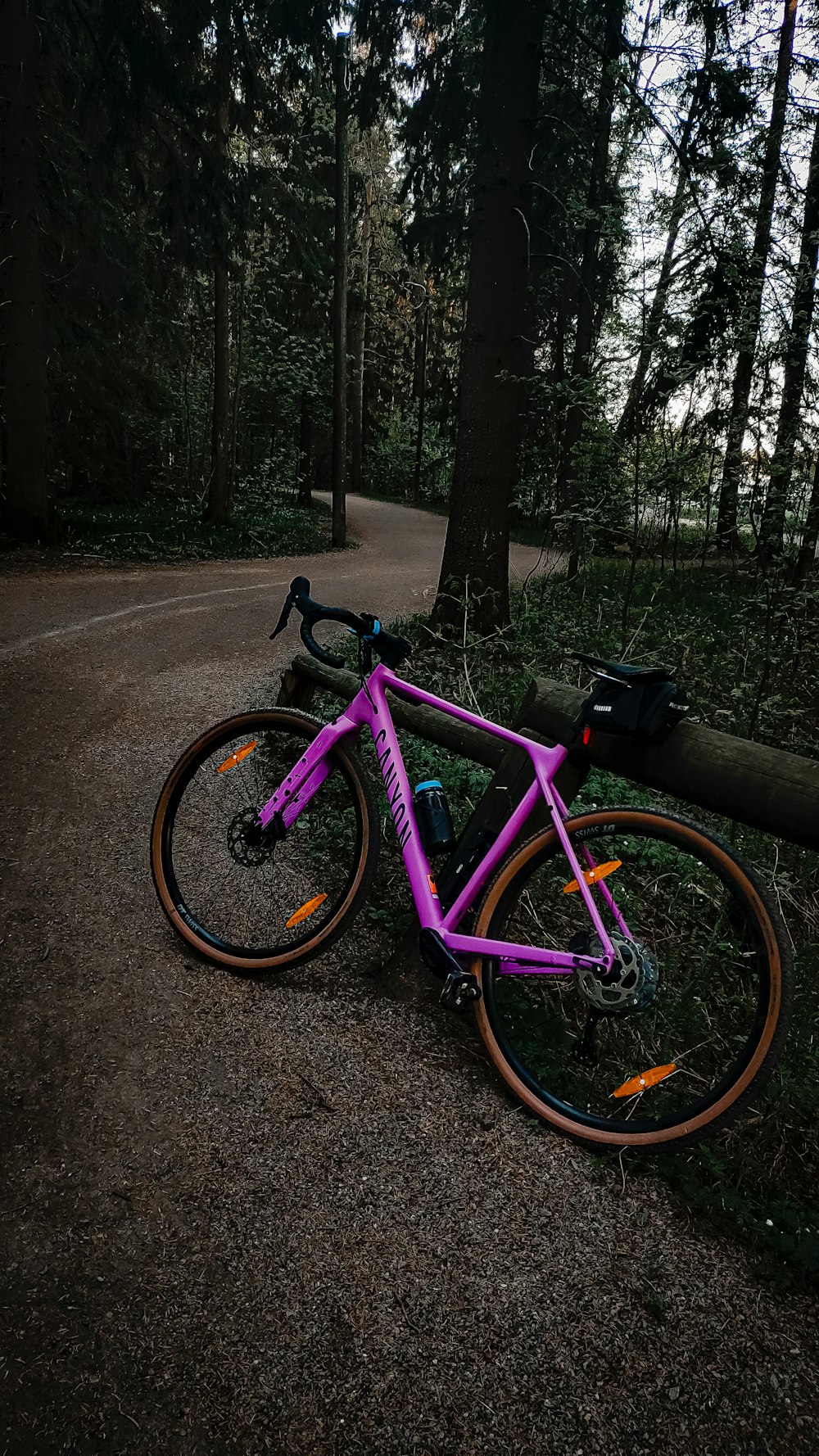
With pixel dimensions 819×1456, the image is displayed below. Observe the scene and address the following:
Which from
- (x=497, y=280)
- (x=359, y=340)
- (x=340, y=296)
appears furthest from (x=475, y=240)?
(x=359, y=340)

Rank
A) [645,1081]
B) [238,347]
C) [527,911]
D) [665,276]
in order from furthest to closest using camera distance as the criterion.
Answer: [238,347] → [665,276] → [527,911] → [645,1081]

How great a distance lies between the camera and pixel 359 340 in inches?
1020

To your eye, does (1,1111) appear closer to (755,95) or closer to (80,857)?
(80,857)

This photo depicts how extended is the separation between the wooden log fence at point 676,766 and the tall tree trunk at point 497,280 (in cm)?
379

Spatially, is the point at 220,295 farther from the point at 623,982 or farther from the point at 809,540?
the point at 623,982

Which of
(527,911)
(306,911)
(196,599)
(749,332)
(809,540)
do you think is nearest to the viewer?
(306,911)

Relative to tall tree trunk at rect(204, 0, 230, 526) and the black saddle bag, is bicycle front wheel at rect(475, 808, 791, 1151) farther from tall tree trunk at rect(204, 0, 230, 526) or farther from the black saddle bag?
tall tree trunk at rect(204, 0, 230, 526)

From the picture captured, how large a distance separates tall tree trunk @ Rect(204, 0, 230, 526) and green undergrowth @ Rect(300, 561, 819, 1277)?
→ 7.89 m

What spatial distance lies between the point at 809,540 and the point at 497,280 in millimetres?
3338

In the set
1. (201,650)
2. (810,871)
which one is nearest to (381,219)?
(201,650)

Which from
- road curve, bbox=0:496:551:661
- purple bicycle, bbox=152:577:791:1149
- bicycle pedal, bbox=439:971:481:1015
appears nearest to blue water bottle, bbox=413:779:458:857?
purple bicycle, bbox=152:577:791:1149

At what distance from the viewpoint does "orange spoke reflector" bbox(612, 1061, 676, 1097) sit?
2242 millimetres

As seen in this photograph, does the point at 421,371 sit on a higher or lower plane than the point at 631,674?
higher


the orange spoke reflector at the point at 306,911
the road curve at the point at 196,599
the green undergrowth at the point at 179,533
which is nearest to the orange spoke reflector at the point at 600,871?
the orange spoke reflector at the point at 306,911
